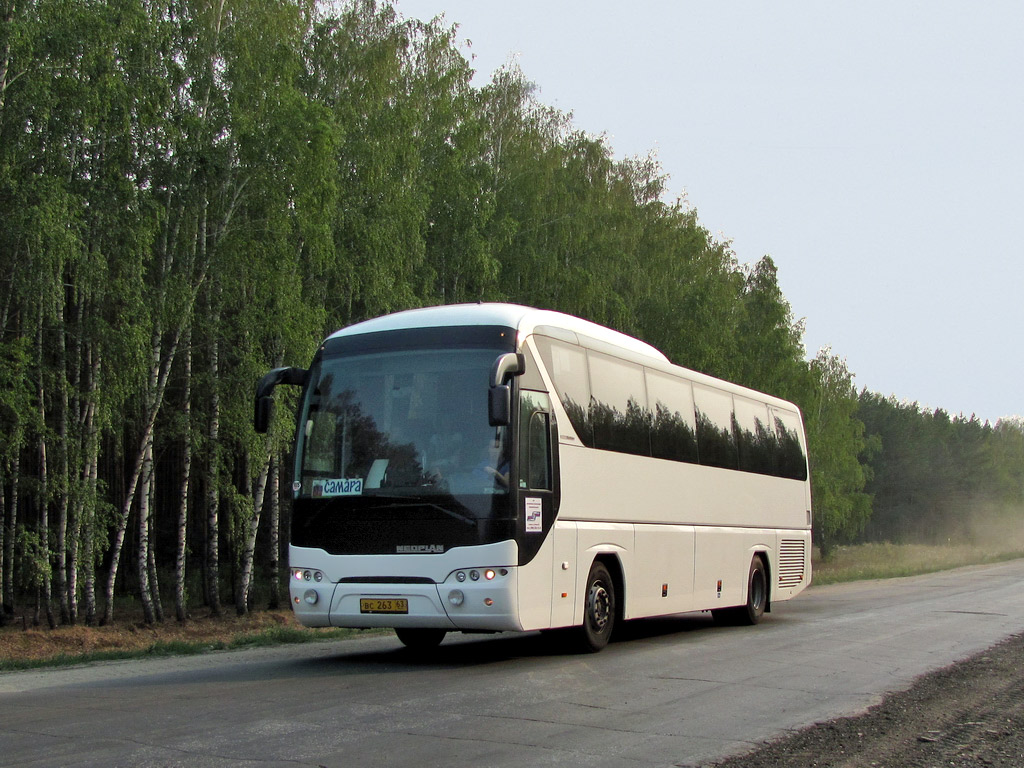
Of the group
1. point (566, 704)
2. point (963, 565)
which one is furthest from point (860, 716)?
point (963, 565)

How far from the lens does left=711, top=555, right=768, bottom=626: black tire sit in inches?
708

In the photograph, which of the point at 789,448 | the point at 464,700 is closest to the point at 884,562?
the point at 789,448

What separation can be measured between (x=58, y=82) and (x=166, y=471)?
23185 millimetres

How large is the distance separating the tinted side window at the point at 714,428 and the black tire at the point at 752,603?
2.00m

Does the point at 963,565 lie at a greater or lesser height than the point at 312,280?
lesser

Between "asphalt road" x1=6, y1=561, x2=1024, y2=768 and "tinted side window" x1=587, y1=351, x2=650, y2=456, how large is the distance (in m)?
2.46

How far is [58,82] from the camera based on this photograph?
21594 millimetres

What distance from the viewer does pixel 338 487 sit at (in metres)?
11.7

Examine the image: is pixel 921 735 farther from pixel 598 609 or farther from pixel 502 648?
pixel 502 648

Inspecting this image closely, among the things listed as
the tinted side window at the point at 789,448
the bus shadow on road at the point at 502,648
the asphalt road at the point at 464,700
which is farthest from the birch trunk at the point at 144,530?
the tinted side window at the point at 789,448

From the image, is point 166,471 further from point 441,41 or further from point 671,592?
point 671,592

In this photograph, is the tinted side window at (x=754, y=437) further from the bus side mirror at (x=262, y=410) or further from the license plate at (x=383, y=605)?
the bus side mirror at (x=262, y=410)

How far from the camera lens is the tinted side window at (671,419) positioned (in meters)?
15.0

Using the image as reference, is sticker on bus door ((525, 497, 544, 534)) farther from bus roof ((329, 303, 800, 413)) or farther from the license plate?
bus roof ((329, 303, 800, 413))
